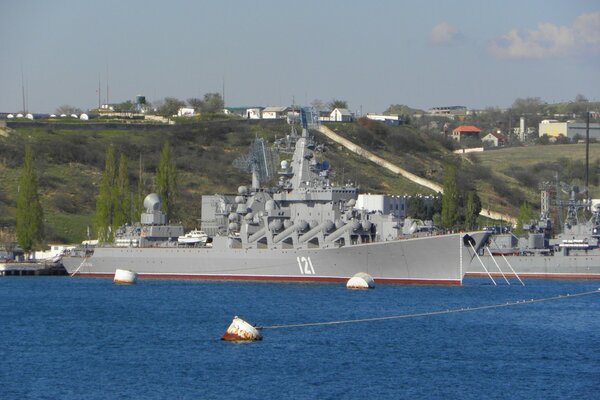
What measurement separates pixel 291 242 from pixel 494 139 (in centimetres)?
11625

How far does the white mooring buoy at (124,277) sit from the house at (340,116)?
235ft

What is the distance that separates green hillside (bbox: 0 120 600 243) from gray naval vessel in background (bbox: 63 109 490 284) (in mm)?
13362

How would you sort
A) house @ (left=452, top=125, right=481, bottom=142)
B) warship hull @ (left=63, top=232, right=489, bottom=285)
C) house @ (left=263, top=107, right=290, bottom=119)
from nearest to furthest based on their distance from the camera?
warship hull @ (left=63, top=232, right=489, bottom=285) < house @ (left=263, top=107, right=290, bottom=119) < house @ (left=452, top=125, right=481, bottom=142)

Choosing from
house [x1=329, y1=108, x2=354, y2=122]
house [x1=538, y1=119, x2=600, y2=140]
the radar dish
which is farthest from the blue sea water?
house [x1=538, y1=119, x2=600, y2=140]

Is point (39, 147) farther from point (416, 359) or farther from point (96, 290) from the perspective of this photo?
point (416, 359)

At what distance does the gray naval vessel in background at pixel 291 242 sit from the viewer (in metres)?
63.7

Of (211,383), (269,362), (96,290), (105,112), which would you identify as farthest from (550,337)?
(105,112)

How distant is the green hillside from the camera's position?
96.3 m

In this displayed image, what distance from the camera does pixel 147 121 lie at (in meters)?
132

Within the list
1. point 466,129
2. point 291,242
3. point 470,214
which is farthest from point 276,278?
point 466,129

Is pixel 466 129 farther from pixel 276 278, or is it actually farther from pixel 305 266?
pixel 305 266

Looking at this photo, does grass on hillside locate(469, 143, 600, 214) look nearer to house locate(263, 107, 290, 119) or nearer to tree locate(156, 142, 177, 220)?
house locate(263, 107, 290, 119)

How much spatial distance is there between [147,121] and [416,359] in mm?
97165

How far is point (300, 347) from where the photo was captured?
39.9 meters
